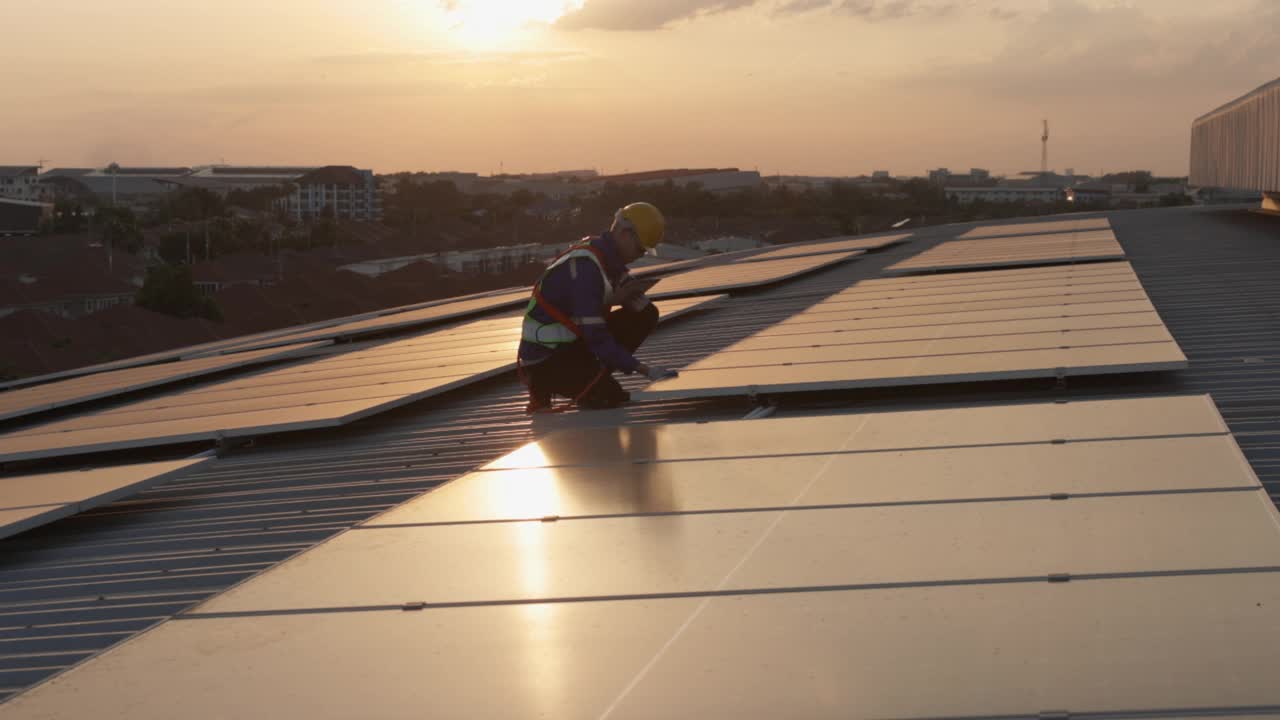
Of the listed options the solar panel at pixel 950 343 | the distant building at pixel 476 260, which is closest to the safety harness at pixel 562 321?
the solar panel at pixel 950 343

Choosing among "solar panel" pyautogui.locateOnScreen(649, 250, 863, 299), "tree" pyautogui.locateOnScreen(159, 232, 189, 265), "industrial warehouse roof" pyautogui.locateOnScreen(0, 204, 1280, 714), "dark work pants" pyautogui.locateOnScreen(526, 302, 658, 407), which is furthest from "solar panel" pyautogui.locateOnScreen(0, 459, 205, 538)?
"tree" pyautogui.locateOnScreen(159, 232, 189, 265)

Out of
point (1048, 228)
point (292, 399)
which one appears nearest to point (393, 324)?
point (292, 399)

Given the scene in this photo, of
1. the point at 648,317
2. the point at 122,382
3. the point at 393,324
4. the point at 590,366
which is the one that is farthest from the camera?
the point at 393,324

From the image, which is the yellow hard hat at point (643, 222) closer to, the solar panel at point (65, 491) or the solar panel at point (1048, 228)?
the solar panel at point (65, 491)

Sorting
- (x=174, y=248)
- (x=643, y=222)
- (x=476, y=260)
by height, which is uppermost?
(x=643, y=222)

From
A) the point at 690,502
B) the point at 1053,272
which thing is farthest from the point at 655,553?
the point at 1053,272

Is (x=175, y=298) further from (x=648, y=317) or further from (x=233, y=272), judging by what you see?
(x=648, y=317)
